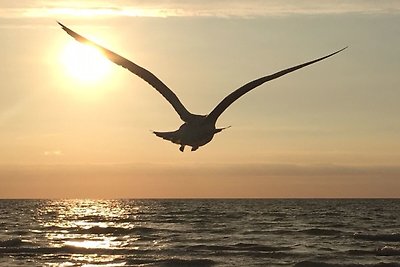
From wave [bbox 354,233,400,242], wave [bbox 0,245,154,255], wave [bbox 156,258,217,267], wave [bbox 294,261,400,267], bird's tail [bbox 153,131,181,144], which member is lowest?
wave [bbox 294,261,400,267]

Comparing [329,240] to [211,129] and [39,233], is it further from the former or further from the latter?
[211,129]

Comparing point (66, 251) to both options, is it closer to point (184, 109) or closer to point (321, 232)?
point (321, 232)

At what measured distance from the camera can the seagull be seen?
11251mm

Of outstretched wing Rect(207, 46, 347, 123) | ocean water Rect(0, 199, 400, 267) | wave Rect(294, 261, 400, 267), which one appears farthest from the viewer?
ocean water Rect(0, 199, 400, 267)

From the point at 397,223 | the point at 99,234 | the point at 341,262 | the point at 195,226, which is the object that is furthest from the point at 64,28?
the point at 397,223

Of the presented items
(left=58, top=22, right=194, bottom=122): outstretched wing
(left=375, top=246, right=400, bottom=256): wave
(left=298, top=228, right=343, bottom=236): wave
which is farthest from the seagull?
(left=298, top=228, right=343, bottom=236): wave

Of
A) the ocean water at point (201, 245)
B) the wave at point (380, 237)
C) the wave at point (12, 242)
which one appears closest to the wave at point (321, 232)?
the ocean water at point (201, 245)

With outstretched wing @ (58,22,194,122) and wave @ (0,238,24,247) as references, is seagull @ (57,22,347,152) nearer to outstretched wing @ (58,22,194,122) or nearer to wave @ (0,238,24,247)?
outstretched wing @ (58,22,194,122)

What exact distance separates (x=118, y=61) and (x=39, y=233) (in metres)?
32.5

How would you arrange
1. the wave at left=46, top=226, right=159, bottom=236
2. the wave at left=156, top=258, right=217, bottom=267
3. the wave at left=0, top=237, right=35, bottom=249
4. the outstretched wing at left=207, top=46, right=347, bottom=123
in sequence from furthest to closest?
the wave at left=46, top=226, right=159, bottom=236, the wave at left=0, top=237, right=35, bottom=249, the wave at left=156, top=258, right=217, bottom=267, the outstretched wing at left=207, top=46, right=347, bottom=123

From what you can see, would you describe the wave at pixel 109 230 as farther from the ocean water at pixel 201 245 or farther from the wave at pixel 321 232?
the wave at pixel 321 232

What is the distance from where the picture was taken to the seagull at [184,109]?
443 inches

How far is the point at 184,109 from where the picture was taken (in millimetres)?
11891

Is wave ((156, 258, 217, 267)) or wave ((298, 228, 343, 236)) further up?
wave ((298, 228, 343, 236))
